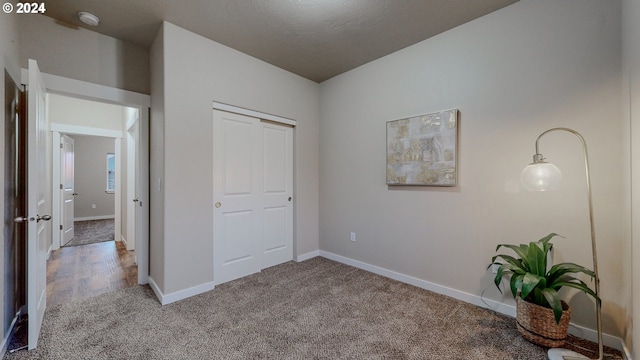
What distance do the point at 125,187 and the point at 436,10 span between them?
202 inches

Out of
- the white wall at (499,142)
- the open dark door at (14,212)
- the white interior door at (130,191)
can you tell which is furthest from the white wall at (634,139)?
the white interior door at (130,191)

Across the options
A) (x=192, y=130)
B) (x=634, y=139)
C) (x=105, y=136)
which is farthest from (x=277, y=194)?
(x=105, y=136)

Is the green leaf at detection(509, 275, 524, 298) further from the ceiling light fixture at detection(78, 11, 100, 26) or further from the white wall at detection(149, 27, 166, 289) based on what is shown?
the ceiling light fixture at detection(78, 11, 100, 26)

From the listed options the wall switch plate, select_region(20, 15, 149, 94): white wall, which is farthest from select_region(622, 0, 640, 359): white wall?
select_region(20, 15, 149, 94): white wall

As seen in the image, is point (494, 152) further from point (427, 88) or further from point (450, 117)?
point (427, 88)

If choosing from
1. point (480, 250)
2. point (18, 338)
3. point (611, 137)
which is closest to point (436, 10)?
point (611, 137)

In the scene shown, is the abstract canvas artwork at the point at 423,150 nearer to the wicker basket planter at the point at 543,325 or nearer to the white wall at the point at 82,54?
the wicker basket planter at the point at 543,325

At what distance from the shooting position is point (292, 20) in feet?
8.00

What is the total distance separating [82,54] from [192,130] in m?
1.25

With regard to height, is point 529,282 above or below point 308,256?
above

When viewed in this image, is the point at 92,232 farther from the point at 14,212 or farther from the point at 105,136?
the point at 14,212

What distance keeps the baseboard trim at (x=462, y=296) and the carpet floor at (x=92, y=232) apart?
4.40 m

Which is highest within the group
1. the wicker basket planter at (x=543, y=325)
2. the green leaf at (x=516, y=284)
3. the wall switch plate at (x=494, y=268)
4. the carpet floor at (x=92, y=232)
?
the green leaf at (x=516, y=284)

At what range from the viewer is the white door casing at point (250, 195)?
9.69 ft
